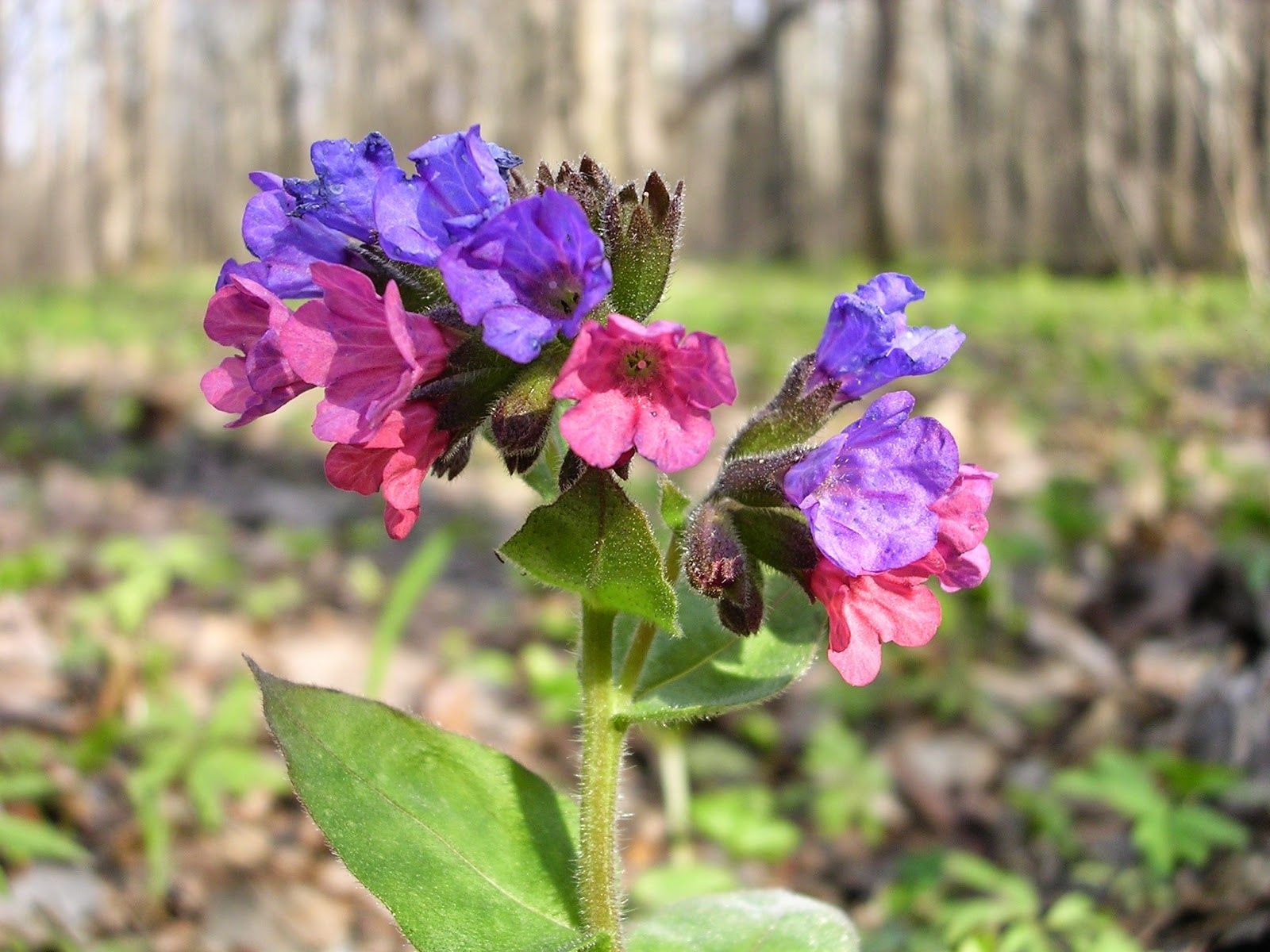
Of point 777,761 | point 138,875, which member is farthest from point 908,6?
point 138,875

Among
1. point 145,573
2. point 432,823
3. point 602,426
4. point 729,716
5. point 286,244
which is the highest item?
point 286,244

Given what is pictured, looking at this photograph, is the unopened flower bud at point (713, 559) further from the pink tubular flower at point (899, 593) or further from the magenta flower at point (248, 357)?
the magenta flower at point (248, 357)

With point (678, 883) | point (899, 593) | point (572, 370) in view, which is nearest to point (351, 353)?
point (572, 370)

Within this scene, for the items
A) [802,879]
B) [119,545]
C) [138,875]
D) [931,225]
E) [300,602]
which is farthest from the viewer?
[931,225]

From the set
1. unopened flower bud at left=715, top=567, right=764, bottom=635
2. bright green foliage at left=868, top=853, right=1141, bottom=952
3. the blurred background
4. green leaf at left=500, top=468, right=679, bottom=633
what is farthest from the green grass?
green leaf at left=500, top=468, right=679, bottom=633

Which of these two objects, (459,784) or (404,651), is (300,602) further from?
(459,784)

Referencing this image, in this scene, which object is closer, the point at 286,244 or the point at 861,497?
the point at 861,497

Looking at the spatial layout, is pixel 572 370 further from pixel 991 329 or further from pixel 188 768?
pixel 991 329

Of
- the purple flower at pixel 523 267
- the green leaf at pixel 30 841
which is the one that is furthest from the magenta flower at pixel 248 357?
the green leaf at pixel 30 841
